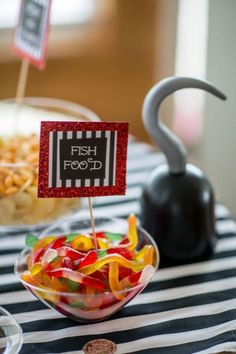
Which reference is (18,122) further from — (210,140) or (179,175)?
(210,140)

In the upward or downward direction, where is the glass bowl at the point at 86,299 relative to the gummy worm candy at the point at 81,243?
downward

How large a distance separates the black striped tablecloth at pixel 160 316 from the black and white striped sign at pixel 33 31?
40cm

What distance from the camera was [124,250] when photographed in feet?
3.00

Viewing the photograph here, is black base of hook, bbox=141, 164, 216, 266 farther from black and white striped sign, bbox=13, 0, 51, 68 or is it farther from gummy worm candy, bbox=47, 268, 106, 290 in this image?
black and white striped sign, bbox=13, 0, 51, 68

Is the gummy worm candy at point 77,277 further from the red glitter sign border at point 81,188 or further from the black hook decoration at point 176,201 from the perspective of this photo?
the black hook decoration at point 176,201

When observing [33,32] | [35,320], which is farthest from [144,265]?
[33,32]

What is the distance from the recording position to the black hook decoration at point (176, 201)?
3.33ft

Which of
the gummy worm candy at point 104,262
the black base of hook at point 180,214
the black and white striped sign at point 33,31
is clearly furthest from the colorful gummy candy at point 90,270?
the black and white striped sign at point 33,31

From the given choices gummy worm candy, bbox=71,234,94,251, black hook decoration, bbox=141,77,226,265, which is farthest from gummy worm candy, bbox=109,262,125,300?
black hook decoration, bbox=141,77,226,265

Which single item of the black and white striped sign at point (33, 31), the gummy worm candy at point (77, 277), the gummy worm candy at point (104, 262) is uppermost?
the black and white striped sign at point (33, 31)

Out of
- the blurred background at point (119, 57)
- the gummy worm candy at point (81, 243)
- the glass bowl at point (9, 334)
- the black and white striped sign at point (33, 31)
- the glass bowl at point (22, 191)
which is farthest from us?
the blurred background at point (119, 57)

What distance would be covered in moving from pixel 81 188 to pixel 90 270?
0.41ft

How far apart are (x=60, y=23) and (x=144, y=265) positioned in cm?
186

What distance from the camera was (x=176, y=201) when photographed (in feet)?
3.33
